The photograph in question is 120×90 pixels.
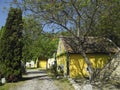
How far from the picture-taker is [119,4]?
30312mm

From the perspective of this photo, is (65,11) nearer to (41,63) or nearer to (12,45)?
(12,45)

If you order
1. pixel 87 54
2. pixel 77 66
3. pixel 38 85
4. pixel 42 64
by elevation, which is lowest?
pixel 38 85

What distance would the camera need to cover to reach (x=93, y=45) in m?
37.0

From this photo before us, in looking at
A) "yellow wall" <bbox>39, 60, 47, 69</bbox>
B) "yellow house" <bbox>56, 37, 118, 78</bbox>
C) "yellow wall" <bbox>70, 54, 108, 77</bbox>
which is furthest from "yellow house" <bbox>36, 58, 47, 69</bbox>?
"yellow wall" <bbox>70, 54, 108, 77</bbox>

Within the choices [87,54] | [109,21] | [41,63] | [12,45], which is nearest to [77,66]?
[87,54]

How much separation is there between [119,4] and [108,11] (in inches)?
91.2

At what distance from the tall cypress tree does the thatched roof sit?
691cm

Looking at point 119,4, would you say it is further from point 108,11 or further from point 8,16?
point 8,16

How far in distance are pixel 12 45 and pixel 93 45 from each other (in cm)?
1134

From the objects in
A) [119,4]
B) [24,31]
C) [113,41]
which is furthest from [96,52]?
[24,31]

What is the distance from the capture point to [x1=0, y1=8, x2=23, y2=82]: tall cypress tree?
30.4 metres

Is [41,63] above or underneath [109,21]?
underneath

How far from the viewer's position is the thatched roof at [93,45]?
35.7 metres

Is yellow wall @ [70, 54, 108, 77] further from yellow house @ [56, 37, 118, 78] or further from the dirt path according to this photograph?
the dirt path
